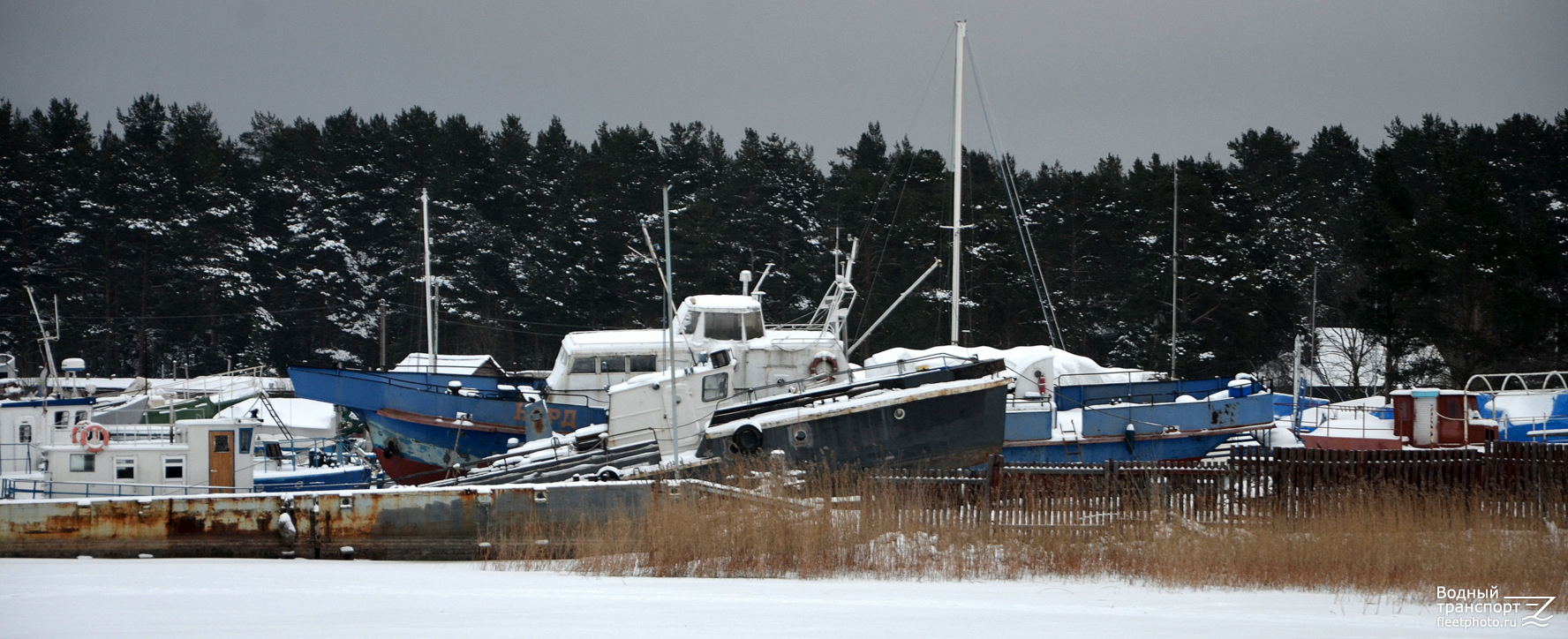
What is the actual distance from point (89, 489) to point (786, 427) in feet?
33.2

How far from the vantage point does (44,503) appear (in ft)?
48.9

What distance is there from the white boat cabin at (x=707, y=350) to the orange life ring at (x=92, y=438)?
23.5ft

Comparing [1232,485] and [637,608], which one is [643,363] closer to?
[1232,485]

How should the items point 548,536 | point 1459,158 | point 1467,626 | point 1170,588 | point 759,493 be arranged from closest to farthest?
point 1467,626 < point 1170,588 < point 759,493 < point 548,536 < point 1459,158

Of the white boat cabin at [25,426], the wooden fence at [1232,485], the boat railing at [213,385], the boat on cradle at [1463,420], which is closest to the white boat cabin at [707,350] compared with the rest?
the wooden fence at [1232,485]

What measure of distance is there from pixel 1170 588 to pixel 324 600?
801 cm

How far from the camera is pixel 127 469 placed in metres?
16.6

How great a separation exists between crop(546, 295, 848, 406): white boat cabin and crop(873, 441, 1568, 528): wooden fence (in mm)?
6194

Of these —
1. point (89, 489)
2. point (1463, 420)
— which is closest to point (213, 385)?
point (89, 489)

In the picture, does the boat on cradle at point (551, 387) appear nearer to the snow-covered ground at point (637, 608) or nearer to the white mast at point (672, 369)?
the white mast at point (672, 369)

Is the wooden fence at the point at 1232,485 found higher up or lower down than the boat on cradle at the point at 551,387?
lower down

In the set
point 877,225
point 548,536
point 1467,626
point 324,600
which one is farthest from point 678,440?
point 877,225

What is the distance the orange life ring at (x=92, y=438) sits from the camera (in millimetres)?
16375

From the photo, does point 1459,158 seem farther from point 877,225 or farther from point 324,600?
point 324,600
